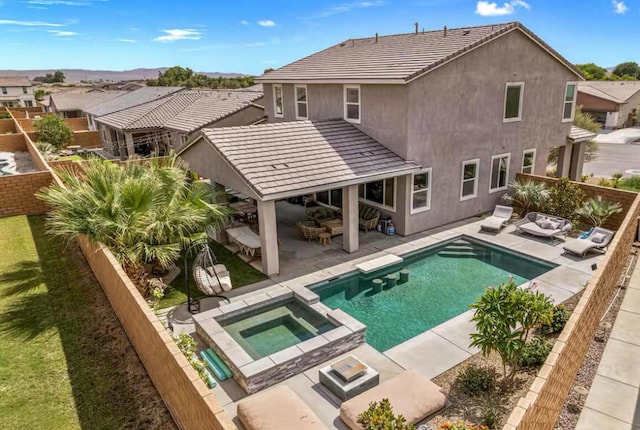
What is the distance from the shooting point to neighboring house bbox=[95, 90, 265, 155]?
27.5 m

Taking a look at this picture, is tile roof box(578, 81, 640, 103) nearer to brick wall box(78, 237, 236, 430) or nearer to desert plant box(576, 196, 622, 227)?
desert plant box(576, 196, 622, 227)

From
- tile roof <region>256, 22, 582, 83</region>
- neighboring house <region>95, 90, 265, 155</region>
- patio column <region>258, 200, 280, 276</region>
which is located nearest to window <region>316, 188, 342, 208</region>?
tile roof <region>256, 22, 582, 83</region>

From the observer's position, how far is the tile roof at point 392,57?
1625cm

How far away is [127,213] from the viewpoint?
1116 cm

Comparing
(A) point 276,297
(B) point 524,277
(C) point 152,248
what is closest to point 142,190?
(C) point 152,248

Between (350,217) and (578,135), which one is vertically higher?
(578,135)

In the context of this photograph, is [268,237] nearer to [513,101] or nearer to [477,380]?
[477,380]

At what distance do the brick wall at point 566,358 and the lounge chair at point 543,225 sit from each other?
180 inches

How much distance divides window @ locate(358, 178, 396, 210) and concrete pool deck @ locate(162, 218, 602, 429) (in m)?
1.79

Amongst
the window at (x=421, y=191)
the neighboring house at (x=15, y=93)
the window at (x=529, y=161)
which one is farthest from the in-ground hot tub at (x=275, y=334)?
the neighboring house at (x=15, y=93)

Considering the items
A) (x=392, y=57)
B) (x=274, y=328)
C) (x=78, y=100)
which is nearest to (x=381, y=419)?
(x=274, y=328)

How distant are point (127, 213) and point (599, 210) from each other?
686 inches

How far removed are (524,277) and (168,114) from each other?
28.8m

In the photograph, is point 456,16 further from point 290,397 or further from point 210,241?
point 290,397
